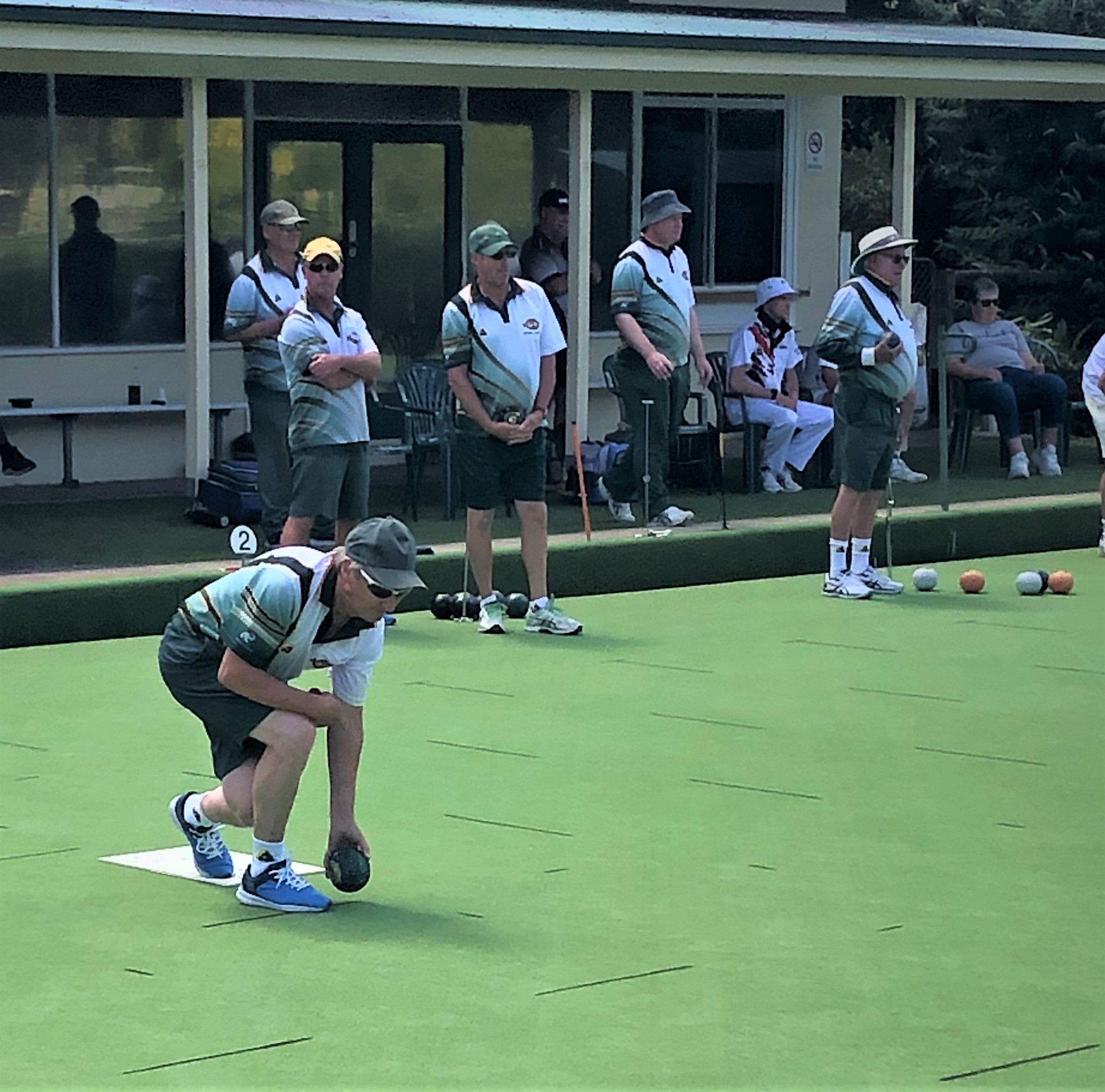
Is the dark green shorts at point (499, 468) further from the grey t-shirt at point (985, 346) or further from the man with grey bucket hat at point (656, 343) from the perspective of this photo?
the grey t-shirt at point (985, 346)

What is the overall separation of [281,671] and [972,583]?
6.07 m

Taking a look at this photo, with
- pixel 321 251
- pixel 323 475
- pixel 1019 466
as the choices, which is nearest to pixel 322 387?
pixel 323 475

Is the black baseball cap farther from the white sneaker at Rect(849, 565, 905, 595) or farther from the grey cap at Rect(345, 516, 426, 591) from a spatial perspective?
the grey cap at Rect(345, 516, 426, 591)

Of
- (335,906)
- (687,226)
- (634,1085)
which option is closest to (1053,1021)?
(634,1085)

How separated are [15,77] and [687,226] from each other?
→ 4.90 meters

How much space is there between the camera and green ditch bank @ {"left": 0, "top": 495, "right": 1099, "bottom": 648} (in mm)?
9578

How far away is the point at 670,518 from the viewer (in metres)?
12.1

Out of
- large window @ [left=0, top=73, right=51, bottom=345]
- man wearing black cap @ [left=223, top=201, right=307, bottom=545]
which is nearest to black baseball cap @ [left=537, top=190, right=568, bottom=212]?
large window @ [left=0, top=73, right=51, bottom=345]

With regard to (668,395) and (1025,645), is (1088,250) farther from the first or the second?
(1025,645)

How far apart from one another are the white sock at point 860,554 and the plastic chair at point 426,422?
257 cm

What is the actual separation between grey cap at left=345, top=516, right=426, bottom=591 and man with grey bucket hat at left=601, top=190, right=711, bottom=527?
6587 mm

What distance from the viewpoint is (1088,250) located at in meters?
20.4

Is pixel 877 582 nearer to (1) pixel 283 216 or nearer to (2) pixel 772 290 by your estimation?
(1) pixel 283 216

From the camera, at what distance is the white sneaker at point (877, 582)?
35.6 feet
